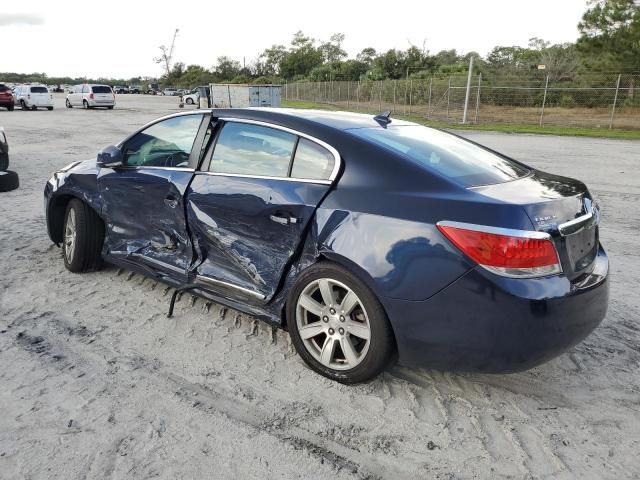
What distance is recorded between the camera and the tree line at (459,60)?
98.4ft

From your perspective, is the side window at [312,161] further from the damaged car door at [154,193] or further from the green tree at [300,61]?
the green tree at [300,61]

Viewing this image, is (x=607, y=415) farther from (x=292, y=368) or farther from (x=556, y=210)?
(x=292, y=368)

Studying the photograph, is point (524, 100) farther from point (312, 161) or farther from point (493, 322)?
point (493, 322)

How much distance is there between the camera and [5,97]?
109 ft

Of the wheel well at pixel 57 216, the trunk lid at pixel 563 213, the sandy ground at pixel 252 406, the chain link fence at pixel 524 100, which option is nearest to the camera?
the sandy ground at pixel 252 406

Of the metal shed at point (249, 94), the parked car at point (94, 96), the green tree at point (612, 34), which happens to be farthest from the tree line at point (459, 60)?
the parked car at point (94, 96)

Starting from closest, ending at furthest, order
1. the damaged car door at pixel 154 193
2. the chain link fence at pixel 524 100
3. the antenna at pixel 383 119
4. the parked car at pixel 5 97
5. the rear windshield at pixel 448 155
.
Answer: the rear windshield at pixel 448 155
the antenna at pixel 383 119
the damaged car door at pixel 154 193
the chain link fence at pixel 524 100
the parked car at pixel 5 97

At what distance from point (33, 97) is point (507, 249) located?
3928cm

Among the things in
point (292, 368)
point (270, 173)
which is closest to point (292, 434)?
point (292, 368)

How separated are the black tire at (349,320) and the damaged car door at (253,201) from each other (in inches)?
7.8

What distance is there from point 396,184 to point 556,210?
80cm

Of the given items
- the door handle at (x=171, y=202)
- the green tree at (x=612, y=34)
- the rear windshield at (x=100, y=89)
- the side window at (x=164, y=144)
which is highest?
the green tree at (x=612, y=34)

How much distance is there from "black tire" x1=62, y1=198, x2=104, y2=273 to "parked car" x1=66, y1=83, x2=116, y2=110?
3595 cm

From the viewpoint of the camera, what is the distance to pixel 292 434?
2672mm
